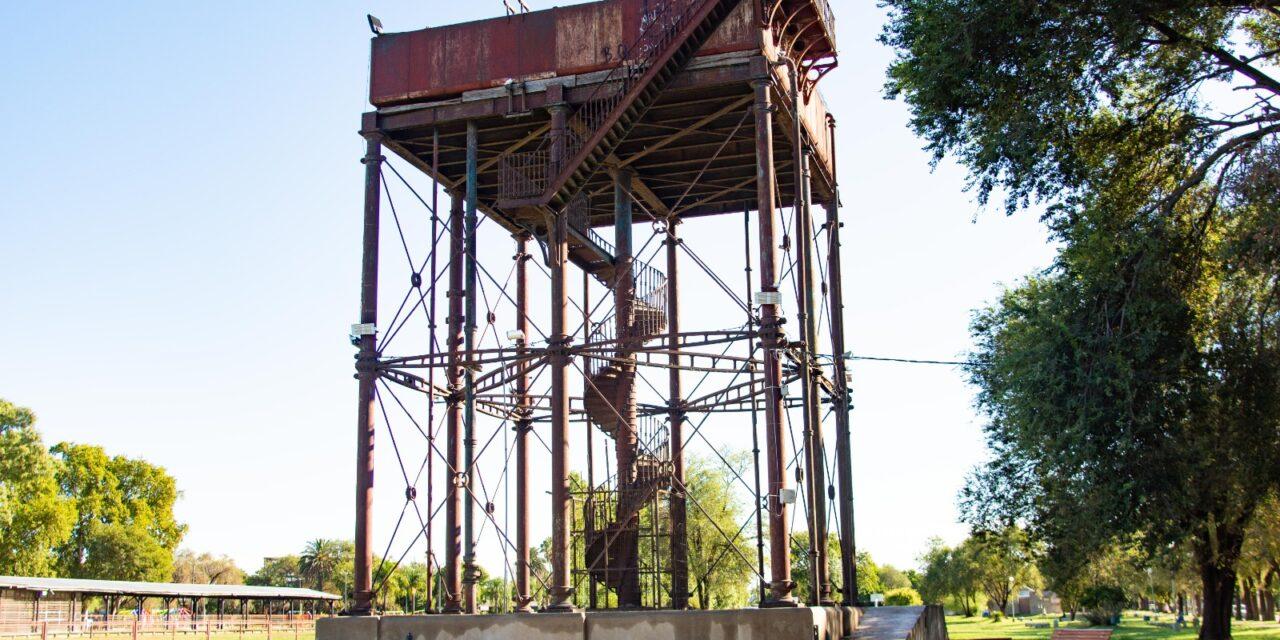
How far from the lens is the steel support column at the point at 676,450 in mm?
27078

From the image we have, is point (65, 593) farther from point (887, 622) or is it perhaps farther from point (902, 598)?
point (902, 598)

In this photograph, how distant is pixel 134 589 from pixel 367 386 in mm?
40632

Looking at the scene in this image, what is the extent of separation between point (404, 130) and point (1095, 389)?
15035 mm

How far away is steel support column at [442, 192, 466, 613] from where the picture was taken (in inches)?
981

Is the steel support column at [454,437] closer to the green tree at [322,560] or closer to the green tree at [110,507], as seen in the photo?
the green tree at [110,507]

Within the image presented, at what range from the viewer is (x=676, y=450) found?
2855 cm

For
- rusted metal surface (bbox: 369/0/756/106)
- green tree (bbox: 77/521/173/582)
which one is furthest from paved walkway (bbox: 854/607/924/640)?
green tree (bbox: 77/521/173/582)

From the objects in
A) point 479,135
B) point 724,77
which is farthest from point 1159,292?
point 479,135

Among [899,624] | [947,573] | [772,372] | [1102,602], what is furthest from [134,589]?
[947,573]

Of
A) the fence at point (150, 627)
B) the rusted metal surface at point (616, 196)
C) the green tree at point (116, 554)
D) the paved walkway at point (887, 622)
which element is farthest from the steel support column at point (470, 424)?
the green tree at point (116, 554)

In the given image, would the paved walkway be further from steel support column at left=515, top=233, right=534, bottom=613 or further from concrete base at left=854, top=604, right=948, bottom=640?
steel support column at left=515, top=233, right=534, bottom=613

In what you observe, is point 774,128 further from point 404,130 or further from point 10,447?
point 10,447

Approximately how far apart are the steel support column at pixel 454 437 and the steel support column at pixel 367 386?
5.31 ft

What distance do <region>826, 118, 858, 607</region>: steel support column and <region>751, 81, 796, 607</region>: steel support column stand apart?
448 centimetres
